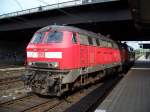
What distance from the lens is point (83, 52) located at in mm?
14906

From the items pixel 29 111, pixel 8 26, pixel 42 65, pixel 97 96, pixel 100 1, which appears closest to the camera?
pixel 29 111

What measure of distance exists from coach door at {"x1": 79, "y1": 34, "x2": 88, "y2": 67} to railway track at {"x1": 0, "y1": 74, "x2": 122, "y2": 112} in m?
1.69

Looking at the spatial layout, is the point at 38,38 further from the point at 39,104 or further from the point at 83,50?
the point at 39,104

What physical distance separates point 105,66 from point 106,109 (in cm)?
927

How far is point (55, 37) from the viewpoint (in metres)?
13.8

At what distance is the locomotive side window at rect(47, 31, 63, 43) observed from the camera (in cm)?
1364

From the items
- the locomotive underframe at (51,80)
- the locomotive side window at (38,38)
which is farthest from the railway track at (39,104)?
the locomotive side window at (38,38)

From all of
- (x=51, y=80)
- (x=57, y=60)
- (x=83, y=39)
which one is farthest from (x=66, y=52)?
(x=83, y=39)

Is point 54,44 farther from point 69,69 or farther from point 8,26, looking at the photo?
point 8,26

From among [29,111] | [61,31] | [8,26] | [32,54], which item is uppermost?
[8,26]

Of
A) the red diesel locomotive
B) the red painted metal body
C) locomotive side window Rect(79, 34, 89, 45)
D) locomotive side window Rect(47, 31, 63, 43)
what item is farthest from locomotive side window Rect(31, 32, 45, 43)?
locomotive side window Rect(79, 34, 89, 45)

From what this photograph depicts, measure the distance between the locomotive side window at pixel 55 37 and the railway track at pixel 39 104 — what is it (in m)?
2.59

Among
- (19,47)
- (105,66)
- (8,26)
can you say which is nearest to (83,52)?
(105,66)

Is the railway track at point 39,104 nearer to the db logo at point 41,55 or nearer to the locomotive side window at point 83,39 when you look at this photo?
the db logo at point 41,55
